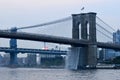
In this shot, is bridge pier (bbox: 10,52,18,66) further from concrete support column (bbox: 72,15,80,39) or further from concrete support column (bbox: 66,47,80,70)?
concrete support column (bbox: 66,47,80,70)

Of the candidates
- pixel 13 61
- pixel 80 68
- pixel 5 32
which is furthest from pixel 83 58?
pixel 13 61

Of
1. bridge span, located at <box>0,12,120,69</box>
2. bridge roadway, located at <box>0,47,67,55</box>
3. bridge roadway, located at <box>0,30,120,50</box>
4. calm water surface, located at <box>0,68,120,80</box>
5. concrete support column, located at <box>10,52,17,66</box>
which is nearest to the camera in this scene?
calm water surface, located at <box>0,68,120,80</box>

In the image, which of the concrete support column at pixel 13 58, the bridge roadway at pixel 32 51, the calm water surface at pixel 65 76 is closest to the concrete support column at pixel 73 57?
the calm water surface at pixel 65 76

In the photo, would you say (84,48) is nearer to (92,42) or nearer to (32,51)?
(92,42)

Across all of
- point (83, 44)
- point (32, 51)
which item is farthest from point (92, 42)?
point (32, 51)

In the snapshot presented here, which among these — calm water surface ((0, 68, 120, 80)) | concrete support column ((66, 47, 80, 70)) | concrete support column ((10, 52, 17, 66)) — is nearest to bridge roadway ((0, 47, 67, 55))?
concrete support column ((10, 52, 17, 66))

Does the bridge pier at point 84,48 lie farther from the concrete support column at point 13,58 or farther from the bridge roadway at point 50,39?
the concrete support column at point 13,58

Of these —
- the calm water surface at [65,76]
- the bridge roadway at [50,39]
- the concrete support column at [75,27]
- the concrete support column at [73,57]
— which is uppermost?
the concrete support column at [75,27]

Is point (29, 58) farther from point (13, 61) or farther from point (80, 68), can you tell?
point (80, 68)

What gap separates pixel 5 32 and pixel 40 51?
34.5 meters

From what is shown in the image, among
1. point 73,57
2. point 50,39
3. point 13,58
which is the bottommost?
point 13,58

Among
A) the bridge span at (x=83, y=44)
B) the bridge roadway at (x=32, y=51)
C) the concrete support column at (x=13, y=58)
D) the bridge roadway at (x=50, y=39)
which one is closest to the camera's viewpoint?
the bridge roadway at (x=50, y=39)

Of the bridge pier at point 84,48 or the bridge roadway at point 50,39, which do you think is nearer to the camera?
the bridge roadway at point 50,39

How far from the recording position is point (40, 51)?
92.9 meters
